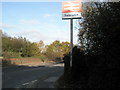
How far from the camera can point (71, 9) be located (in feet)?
33.6

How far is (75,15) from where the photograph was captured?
10164mm

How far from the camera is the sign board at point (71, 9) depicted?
1006cm

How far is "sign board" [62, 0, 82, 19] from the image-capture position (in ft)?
33.0

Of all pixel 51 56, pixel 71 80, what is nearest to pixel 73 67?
pixel 71 80

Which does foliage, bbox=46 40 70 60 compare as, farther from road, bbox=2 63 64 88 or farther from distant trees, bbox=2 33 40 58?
road, bbox=2 63 64 88

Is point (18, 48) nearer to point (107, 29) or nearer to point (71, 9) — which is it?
point (71, 9)

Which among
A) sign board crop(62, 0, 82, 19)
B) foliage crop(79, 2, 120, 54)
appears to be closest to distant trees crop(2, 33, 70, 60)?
sign board crop(62, 0, 82, 19)

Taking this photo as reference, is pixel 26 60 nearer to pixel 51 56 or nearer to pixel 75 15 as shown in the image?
pixel 51 56

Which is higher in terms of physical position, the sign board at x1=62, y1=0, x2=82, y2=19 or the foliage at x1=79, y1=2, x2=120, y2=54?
the sign board at x1=62, y1=0, x2=82, y2=19

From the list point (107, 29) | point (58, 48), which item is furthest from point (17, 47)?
point (107, 29)

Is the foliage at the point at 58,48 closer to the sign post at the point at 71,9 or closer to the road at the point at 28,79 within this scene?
the road at the point at 28,79

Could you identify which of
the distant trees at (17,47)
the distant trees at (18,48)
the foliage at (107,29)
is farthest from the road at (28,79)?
the distant trees at (17,47)

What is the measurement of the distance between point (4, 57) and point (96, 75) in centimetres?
3783

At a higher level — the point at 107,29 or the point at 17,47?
the point at 17,47
